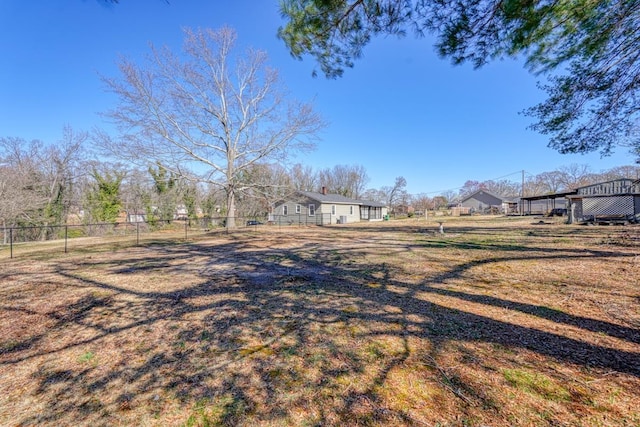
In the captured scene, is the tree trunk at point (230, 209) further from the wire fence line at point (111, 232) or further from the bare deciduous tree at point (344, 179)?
the bare deciduous tree at point (344, 179)

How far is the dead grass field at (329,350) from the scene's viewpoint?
1.75 meters

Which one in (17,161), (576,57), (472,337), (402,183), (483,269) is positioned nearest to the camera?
(472,337)

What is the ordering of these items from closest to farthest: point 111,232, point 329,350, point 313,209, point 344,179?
point 329,350
point 111,232
point 313,209
point 344,179

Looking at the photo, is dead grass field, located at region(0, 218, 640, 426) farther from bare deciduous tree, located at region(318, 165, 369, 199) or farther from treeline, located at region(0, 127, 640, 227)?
bare deciduous tree, located at region(318, 165, 369, 199)

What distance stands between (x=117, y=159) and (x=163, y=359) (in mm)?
18383

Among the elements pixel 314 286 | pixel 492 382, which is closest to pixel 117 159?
pixel 314 286

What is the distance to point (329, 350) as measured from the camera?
2.45 m

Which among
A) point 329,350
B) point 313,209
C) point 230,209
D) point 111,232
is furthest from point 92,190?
point 329,350

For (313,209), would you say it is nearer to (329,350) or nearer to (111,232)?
(111,232)

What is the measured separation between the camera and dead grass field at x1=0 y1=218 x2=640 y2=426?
5.73ft

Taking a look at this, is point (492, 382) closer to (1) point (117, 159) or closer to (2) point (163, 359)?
(2) point (163, 359)

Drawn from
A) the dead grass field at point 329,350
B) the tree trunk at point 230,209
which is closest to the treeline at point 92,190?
the tree trunk at point 230,209

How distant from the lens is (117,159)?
53.6ft

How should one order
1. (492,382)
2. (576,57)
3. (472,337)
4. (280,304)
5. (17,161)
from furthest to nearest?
(17,161)
(576,57)
(280,304)
(472,337)
(492,382)
